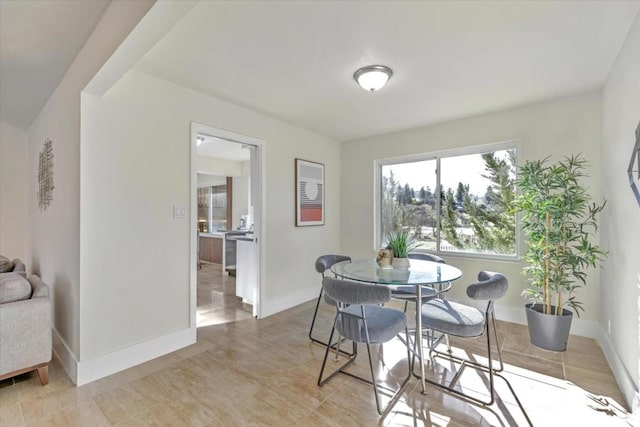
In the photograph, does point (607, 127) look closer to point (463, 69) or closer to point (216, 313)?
point (463, 69)

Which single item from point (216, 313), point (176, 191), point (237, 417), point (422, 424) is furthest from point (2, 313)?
point (422, 424)

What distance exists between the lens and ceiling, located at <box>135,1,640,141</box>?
174 cm

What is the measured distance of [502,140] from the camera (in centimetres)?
339

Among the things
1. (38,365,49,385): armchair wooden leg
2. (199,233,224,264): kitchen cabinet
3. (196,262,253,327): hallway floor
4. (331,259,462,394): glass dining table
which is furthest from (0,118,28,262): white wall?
(331,259,462,394): glass dining table

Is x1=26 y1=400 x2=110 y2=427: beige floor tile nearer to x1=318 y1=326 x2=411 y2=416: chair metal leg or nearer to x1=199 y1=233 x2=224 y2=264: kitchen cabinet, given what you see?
x1=318 y1=326 x2=411 y2=416: chair metal leg

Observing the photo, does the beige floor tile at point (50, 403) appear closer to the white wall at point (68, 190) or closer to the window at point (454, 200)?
the white wall at point (68, 190)

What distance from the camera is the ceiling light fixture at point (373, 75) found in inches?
92.4

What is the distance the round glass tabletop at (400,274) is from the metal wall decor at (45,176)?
289 cm

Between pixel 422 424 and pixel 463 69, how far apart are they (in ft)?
8.47

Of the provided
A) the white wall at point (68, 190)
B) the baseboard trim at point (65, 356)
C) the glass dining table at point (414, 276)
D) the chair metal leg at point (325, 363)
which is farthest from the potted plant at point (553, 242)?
the baseboard trim at point (65, 356)

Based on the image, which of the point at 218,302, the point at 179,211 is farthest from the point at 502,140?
the point at 218,302

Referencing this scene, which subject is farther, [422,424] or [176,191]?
[176,191]

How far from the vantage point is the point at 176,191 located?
2.70m

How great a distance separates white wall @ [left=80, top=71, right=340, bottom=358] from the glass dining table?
1568mm
